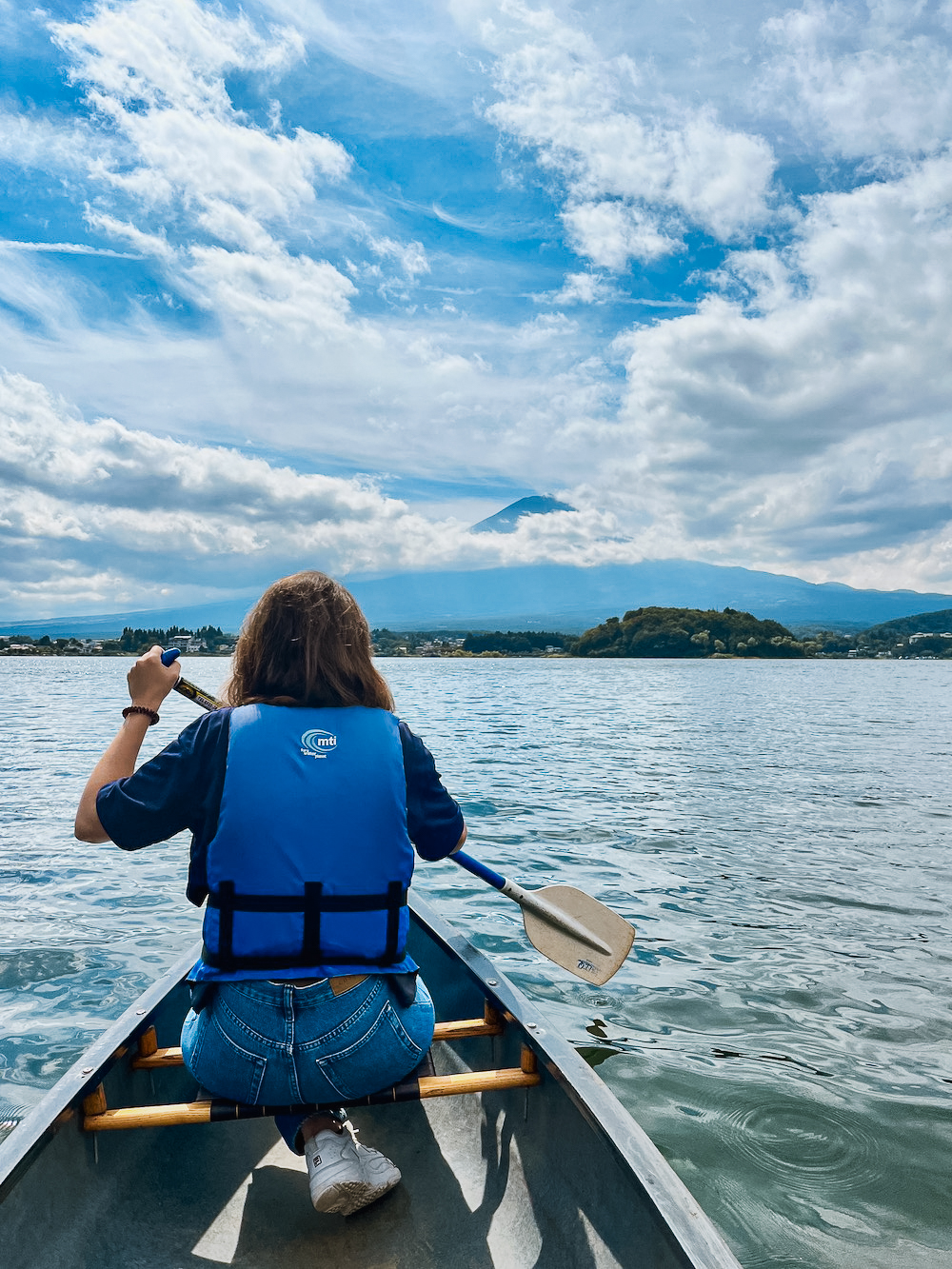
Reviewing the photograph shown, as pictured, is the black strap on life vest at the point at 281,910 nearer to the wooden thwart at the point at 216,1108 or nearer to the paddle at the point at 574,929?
the wooden thwart at the point at 216,1108

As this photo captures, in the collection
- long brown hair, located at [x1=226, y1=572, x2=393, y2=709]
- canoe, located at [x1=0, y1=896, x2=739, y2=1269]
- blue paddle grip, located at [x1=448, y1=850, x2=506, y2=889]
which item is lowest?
canoe, located at [x1=0, y1=896, x2=739, y2=1269]

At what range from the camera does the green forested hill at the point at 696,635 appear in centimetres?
14462

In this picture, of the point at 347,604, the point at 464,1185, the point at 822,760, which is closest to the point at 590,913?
the point at 464,1185

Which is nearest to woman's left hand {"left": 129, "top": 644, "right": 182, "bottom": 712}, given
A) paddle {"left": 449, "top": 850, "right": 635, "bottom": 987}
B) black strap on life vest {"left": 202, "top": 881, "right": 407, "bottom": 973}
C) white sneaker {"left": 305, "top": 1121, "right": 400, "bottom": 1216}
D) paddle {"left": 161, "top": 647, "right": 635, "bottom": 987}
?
black strap on life vest {"left": 202, "top": 881, "right": 407, "bottom": 973}

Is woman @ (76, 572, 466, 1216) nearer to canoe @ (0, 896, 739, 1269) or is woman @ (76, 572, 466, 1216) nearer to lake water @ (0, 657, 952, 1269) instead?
canoe @ (0, 896, 739, 1269)

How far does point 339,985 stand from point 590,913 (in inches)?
89.1

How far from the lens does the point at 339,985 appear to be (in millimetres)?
2924

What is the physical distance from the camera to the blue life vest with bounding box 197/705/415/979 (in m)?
2.85

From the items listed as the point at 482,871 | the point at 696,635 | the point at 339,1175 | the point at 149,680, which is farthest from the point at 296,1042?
the point at 696,635

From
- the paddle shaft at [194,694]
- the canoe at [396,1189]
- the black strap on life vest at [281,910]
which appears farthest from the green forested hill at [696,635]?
the black strap on life vest at [281,910]

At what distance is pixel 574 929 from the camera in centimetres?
482

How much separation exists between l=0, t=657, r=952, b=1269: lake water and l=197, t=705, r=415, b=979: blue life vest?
2.88 m

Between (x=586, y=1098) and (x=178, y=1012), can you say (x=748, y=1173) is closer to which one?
(x=586, y=1098)

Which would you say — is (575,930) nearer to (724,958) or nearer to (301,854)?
(301,854)
